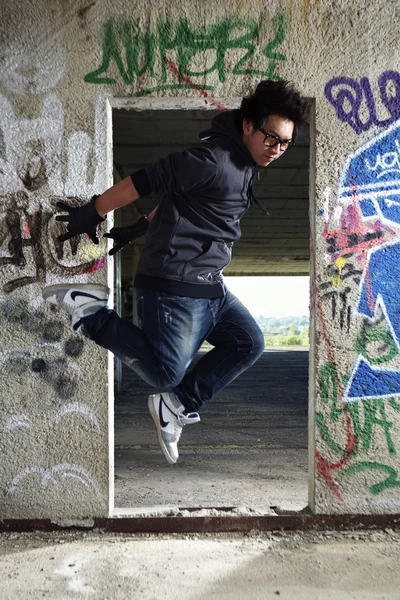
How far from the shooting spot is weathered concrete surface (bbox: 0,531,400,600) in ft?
9.59

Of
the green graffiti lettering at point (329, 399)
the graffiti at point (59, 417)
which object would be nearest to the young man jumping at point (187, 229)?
the graffiti at point (59, 417)

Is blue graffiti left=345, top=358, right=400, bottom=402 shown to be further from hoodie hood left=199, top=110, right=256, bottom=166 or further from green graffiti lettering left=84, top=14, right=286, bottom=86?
green graffiti lettering left=84, top=14, right=286, bottom=86

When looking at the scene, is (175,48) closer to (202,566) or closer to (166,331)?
(166,331)

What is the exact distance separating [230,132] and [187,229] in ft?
1.79

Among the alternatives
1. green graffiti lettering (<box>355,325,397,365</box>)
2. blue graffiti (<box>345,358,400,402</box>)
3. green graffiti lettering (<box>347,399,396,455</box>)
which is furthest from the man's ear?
green graffiti lettering (<box>347,399,396,455</box>)

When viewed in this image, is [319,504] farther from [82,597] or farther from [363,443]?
[82,597]

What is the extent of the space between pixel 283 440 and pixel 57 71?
17.0 ft

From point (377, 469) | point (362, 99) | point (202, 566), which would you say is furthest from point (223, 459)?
point (362, 99)

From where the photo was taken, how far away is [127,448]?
695 cm

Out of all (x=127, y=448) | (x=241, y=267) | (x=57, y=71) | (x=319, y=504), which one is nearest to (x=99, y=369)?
(x=319, y=504)

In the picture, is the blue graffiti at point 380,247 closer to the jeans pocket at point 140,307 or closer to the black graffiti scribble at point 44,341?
the jeans pocket at point 140,307

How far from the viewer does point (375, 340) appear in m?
3.82

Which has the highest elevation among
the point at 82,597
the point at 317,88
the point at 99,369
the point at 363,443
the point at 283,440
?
the point at 317,88

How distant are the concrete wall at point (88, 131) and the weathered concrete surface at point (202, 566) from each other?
23 centimetres
